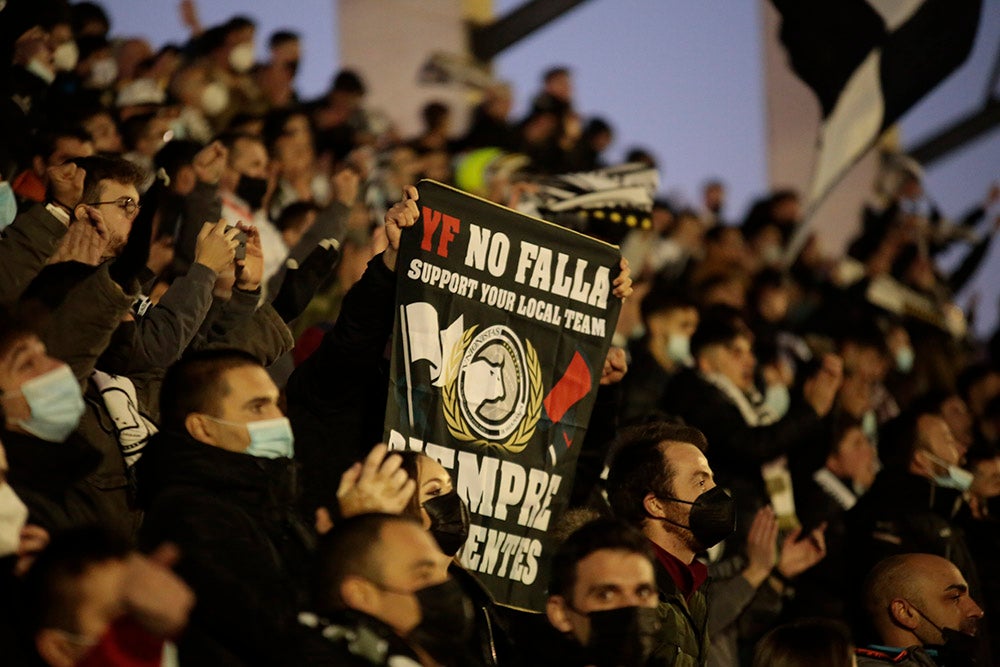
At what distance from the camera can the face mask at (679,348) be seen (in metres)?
7.65

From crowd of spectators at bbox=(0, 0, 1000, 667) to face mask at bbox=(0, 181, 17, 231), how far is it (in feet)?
0.06

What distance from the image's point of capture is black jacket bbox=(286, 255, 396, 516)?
16.5 feet

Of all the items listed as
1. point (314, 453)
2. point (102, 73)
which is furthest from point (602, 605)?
point (102, 73)

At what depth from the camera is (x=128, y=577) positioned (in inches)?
125

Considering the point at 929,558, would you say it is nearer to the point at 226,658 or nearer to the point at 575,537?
the point at 575,537

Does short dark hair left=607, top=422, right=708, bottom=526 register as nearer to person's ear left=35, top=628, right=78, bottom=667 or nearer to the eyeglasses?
the eyeglasses

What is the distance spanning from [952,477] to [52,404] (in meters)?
4.64

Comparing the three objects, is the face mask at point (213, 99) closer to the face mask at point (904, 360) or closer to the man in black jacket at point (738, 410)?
the man in black jacket at point (738, 410)

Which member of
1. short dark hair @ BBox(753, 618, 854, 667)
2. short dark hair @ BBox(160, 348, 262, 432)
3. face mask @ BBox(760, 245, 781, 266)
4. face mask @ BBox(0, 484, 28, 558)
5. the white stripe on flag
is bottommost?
short dark hair @ BBox(753, 618, 854, 667)

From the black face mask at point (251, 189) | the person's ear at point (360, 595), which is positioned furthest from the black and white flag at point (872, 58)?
the person's ear at point (360, 595)

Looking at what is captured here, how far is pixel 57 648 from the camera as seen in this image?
3225 mm

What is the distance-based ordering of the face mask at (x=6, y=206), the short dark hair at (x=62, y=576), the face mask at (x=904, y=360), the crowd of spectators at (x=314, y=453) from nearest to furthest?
the short dark hair at (x=62, y=576) → the crowd of spectators at (x=314, y=453) → the face mask at (x=6, y=206) → the face mask at (x=904, y=360)

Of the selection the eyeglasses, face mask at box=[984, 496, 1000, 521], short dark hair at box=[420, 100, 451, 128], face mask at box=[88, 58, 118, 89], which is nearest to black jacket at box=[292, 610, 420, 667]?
the eyeglasses

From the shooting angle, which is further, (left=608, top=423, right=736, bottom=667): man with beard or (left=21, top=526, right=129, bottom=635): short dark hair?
(left=608, top=423, right=736, bottom=667): man with beard
